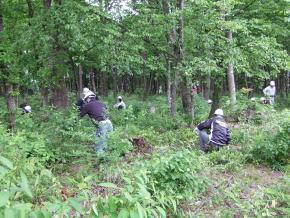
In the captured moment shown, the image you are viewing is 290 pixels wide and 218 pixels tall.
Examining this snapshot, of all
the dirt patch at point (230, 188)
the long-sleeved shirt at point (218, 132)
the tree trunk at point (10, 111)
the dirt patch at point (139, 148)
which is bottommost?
the dirt patch at point (230, 188)

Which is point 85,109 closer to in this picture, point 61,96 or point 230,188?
point 230,188

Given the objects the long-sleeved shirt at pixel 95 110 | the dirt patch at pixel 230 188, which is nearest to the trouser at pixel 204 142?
the dirt patch at pixel 230 188

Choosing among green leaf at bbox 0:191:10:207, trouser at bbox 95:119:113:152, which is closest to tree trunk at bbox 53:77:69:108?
trouser at bbox 95:119:113:152

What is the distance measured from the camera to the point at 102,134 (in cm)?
894

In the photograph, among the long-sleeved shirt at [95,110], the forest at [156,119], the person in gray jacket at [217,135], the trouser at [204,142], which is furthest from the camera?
the trouser at [204,142]

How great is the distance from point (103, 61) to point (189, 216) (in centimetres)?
896

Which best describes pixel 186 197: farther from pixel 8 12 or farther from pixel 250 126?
pixel 8 12

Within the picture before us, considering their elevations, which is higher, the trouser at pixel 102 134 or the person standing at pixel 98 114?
the person standing at pixel 98 114

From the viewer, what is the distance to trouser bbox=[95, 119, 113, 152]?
8.61 meters

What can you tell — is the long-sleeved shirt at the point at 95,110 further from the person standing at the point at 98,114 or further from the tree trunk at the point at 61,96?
the tree trunk at the point at 61,96

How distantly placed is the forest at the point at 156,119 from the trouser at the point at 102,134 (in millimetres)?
35

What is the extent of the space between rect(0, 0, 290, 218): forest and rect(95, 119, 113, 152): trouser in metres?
0.04

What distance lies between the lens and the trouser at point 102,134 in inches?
339

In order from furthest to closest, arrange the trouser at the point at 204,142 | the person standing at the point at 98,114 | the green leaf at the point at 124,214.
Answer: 1. the trouser at the point at 204,142
2. the person standing at the point at 98,114
3. the green leaf at the point at 124,214
